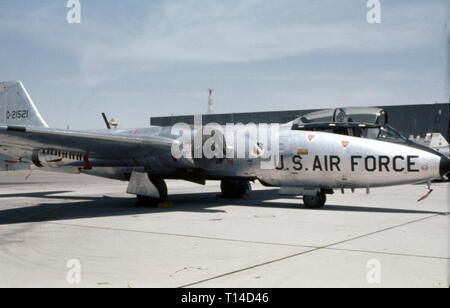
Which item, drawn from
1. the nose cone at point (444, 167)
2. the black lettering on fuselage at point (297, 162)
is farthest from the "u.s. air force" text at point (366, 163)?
the nose cone at point (444, 167)

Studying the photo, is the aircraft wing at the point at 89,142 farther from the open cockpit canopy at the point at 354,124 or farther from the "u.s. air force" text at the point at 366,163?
the open cockpit canopy at the point at 354,124

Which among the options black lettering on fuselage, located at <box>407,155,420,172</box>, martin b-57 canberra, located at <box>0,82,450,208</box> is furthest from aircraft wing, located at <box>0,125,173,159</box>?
black lettering on fuselage, located at <box>407,155,420,172</box>

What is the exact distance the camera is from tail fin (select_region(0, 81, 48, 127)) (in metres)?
17.3

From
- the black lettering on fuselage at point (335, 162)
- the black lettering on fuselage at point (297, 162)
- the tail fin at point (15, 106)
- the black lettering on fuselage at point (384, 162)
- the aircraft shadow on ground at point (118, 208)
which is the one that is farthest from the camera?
the tail fin at point (15, 106)

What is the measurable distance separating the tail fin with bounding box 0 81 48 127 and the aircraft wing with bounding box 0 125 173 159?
2.96m

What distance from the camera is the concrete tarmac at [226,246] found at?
18.8 ft

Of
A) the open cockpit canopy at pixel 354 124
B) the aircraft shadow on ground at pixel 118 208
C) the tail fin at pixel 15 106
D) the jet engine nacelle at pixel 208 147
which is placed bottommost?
the aircraft shadow on ground at pixel 118 208

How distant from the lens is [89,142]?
512 inches

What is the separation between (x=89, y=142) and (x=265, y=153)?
16.6 feet

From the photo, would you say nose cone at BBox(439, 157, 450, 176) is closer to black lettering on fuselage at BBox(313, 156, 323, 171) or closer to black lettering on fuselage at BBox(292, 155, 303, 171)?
black lettering on fuselage at BBox(313, 156, 323, 171)

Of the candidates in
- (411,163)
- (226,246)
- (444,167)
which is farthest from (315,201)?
(226,246)

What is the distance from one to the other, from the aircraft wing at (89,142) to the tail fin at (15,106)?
2955mm

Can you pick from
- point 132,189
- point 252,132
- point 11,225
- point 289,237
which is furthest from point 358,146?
point 11,225
